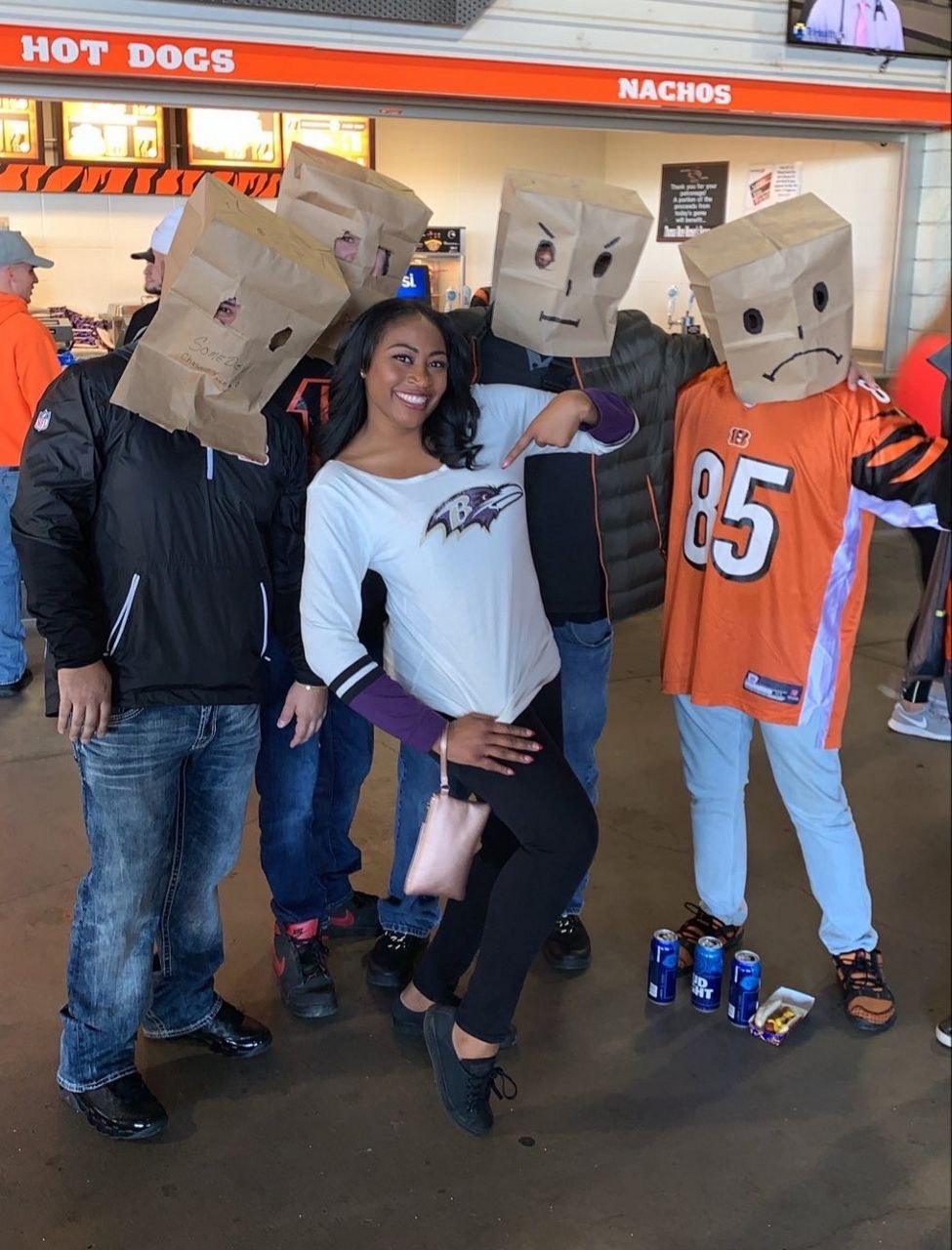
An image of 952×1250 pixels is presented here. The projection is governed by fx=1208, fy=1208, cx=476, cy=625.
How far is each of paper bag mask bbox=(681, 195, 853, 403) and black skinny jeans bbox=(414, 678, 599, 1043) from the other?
0.78 meters

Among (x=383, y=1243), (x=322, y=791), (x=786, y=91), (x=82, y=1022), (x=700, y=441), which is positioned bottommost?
(x=383, y=1243)

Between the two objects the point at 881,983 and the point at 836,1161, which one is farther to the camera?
the point at 881,983

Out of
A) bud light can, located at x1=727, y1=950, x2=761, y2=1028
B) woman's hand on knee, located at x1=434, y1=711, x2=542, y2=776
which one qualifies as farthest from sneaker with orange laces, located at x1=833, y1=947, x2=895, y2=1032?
woman's hand on knee, located at x1=434, y1=711, x2=542, y2=776

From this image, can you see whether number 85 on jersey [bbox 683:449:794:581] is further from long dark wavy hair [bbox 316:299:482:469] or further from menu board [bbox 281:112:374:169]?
menu board [bbox 281:112:374:169]

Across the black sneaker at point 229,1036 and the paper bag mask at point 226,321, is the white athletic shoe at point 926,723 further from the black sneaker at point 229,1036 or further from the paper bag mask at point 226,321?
the paper bag mask at point 226,321

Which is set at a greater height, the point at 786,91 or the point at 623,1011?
the point at 786,91

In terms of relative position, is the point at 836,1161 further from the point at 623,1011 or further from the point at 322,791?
the point at 322,791

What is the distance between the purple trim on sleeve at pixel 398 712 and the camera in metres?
2.09

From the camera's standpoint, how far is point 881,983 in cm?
266

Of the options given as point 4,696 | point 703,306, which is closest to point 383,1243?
point 703,306

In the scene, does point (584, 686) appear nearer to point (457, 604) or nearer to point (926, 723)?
point (457, 604)

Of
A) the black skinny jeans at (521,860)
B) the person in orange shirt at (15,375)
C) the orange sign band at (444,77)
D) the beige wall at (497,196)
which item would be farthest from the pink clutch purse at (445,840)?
the beige wall at (497,196)

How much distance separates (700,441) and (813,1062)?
4.32ft

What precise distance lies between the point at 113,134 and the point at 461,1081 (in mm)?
6374
